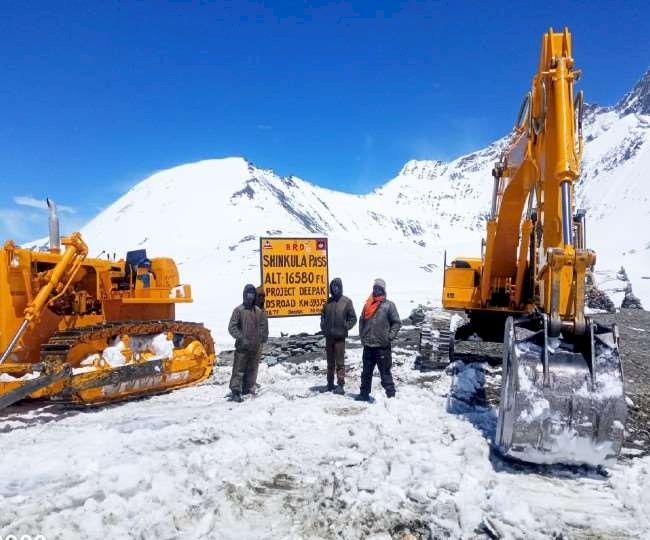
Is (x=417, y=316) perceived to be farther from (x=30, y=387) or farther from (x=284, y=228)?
(x=284, y=228)

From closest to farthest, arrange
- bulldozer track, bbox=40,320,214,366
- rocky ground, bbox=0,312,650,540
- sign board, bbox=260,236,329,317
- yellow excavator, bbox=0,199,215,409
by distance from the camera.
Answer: rocky ground, bbox=0,312,650,540 → yellow excavator, bbox=0,199,215,409 → bulldozer track, bbox=40,320,214,366 → sign board, bbox=260,236,329,317

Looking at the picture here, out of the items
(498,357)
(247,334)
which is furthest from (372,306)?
(498,357)

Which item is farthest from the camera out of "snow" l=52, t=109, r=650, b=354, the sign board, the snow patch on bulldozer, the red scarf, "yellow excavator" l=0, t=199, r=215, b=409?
"snow" l=52, t=109, r=650, b=354

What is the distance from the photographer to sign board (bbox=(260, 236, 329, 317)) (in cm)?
1043

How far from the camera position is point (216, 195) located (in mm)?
110250

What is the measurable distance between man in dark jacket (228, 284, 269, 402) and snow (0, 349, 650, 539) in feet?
4.69

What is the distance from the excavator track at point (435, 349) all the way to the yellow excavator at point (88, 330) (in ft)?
13.1

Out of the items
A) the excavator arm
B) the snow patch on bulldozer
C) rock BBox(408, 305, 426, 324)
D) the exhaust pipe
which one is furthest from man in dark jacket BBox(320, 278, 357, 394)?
rock BBox(408, 305, 426, 324)

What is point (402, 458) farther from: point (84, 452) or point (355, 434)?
point (84, 452)

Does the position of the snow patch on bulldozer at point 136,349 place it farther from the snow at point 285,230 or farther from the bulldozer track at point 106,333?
the snow at point 285,230

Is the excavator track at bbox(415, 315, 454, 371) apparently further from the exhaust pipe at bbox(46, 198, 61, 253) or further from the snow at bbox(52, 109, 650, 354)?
the exhaust pipe at bbox(46, 198, 61, 253)

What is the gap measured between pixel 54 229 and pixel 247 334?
10.7ft

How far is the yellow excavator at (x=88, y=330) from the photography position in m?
7.04

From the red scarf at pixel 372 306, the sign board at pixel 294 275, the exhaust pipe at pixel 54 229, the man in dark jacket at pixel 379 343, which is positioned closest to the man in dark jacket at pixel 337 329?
the red scarf at pixel 372 306
